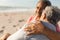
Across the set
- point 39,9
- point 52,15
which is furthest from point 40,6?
point 52,15

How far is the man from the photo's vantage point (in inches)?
142

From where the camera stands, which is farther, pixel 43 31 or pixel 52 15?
pixel 52 15

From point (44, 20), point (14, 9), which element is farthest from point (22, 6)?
point (44, 20)

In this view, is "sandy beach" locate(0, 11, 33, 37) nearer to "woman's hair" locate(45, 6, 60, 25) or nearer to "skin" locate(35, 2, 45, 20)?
"skin" locate(35, 2, 45, 20)

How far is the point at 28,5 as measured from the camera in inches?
626

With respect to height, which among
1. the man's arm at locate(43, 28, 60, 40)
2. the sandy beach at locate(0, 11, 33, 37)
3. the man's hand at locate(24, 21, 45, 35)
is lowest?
the sandy beach at locate(0, 11, 33, 37)

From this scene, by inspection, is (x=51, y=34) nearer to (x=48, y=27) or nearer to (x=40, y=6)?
(x=48, y=27)

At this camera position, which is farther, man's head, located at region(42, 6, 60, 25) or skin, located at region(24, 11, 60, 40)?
man's head, located at region(42, 6, 60, 25)

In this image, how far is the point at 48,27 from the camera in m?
3.67

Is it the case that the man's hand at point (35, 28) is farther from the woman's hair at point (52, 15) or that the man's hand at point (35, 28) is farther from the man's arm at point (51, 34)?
the woman's hair at point (52, 15)

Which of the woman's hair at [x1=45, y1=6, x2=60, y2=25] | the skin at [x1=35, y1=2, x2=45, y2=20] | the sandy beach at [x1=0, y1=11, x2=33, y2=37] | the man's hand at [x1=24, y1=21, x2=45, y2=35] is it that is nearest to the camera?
the man's hand at [x1=24, y1=21, x2=45, y2=35]

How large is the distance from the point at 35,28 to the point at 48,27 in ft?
0.64

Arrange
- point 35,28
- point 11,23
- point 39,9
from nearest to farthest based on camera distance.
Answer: point 35,28 < point 39,9 < point 11,23

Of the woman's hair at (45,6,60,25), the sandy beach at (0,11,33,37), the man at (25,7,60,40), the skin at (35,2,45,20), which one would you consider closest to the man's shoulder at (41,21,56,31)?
the man at (25,7,60,40)
